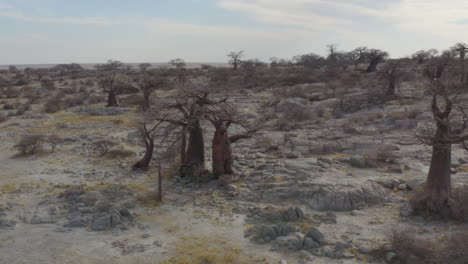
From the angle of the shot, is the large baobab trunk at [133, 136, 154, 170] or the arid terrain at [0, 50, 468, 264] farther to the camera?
the large baobab trunk at [133, 136, 154, 170]

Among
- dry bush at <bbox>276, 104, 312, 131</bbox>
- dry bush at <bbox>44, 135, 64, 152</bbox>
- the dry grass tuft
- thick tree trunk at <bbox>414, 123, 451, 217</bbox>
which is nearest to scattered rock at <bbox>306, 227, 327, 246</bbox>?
the dry grass tuft

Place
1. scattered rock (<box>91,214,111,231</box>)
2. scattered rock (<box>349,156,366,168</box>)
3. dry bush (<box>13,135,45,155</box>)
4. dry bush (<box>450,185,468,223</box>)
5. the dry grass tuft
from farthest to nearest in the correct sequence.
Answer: dry bush (<box>13,135,45,155</box>) → scattered rock (<box>349,156,366,168</box>) → scattered rock (<box>91,214,111,231</box>) → dry bush (<box>450,185,468,223</box>) → the dry grass tuft

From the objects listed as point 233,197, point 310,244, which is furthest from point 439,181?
point 233,197

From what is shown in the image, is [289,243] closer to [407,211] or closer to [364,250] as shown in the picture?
→ [364,250]

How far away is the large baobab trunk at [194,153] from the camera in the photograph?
41.5ft

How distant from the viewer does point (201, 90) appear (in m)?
12.9

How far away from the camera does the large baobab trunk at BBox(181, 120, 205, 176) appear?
499 inches

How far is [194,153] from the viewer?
12.8 m

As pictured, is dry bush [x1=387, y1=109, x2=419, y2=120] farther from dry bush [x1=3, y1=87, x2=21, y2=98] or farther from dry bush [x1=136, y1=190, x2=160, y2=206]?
dry bush [x1=3, y1=87, x2=21, y2=98]

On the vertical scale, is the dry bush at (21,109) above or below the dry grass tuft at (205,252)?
above

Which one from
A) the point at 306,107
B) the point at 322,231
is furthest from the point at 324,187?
the point at 306,107

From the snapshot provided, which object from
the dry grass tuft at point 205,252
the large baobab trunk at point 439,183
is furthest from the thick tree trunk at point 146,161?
the large baobab trunk at point 439,183

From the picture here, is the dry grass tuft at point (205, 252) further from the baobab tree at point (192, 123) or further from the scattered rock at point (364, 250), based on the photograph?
the baobab tree at point (192, 123)

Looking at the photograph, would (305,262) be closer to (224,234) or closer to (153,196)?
(224,234)
